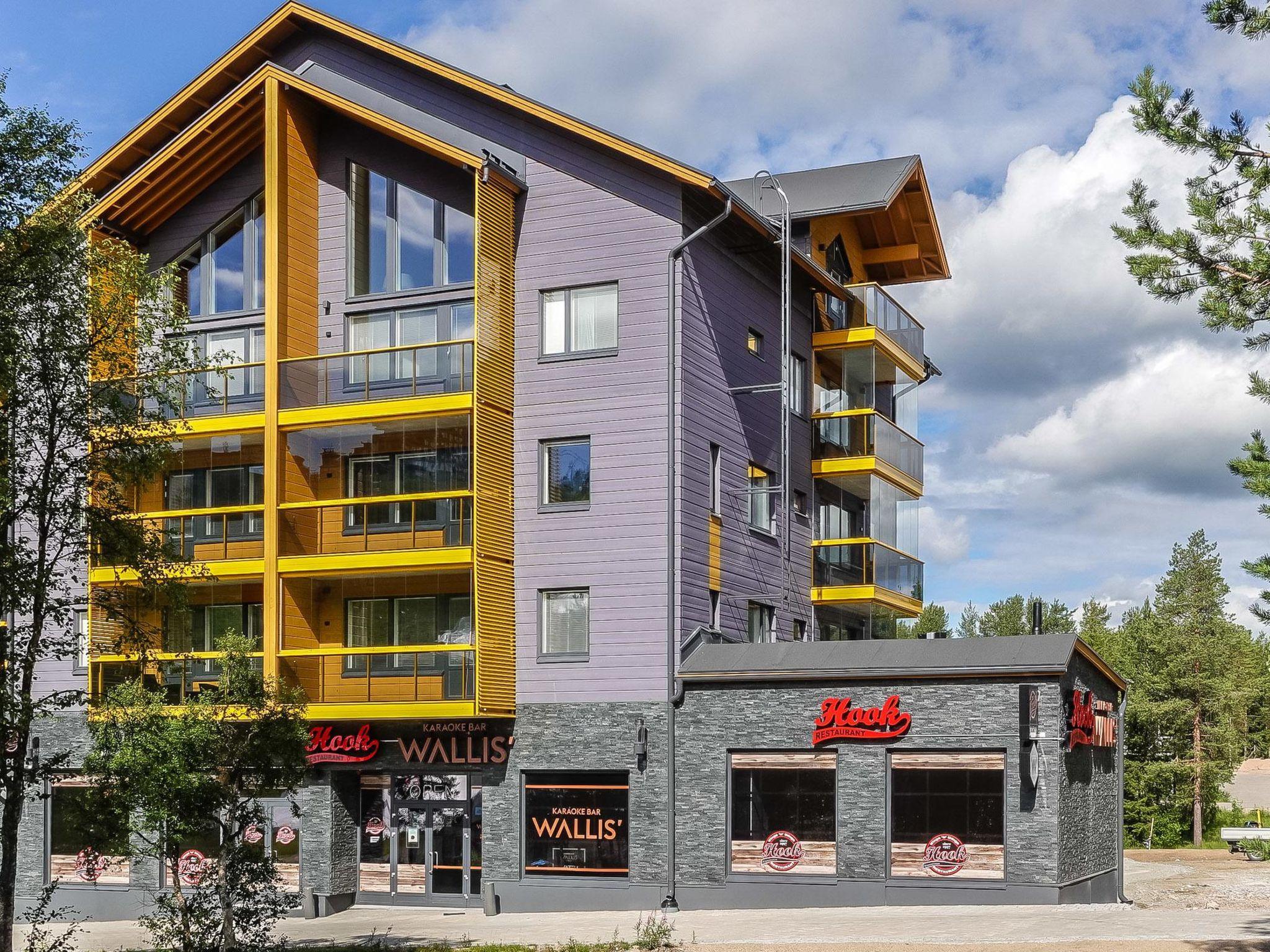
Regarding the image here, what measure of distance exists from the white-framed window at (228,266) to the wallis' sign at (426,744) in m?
9.53

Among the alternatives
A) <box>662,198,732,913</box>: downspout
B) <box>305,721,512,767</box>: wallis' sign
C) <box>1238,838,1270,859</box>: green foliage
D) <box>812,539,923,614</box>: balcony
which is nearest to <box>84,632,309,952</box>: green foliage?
<box>305,721,512,767</box>: wallis' sign

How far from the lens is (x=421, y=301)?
3075cm

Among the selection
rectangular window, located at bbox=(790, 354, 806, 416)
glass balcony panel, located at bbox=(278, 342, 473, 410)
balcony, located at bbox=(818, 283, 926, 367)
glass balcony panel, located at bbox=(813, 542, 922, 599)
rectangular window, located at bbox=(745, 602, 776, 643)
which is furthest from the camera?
balcony, located at bbox=(818, 283, 926, 367)

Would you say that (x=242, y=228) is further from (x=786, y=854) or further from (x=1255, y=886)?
(x=1255, y=886)

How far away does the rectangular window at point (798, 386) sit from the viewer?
3500 centimetres

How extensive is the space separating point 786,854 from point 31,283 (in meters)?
16.5

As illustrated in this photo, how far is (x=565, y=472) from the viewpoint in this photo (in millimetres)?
29344

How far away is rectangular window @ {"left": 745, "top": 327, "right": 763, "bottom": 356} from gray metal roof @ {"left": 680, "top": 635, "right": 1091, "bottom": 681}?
24.4 ft

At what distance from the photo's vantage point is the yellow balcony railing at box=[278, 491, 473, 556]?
28703 millimetres

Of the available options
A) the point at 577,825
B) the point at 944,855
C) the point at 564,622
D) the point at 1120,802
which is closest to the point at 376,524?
the point at 564,622

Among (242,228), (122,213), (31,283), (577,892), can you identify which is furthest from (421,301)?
(31,283)

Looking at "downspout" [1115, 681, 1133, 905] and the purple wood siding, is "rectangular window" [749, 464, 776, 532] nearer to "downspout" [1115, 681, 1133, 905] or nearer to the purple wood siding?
the purple wood siding

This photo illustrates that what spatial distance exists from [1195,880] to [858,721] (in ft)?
40.6

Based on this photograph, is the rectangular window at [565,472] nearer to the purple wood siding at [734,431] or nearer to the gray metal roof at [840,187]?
the purple wood siding at [734,431]
